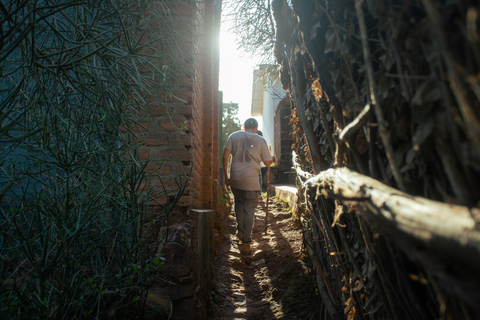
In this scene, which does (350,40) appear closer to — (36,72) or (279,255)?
(36,72)

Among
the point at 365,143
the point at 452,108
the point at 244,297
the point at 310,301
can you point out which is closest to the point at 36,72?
the point at 365,143

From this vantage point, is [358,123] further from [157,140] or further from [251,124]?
[251,124]

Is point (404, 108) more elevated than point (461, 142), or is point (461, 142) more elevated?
point (404, 108)

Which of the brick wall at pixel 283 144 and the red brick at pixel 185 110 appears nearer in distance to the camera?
the red brick at pixel 185 110

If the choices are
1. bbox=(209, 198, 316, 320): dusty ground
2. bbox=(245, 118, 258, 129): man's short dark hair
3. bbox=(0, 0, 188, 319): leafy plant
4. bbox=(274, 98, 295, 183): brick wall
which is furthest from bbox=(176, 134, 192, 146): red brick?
bbox=(274, 98, 295, 183): brick wall

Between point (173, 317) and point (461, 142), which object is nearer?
point (461, 142)

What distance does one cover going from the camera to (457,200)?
0.63 meters

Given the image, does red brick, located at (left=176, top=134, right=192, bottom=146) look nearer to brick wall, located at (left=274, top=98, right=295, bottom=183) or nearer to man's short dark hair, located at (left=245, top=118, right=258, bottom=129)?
man's short dark hair, located at (left=245, top=118, right=258, bottom=129)

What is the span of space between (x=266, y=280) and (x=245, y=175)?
65.1 inches

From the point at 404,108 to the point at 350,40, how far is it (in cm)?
36

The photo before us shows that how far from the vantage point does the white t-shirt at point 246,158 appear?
4.66 meters

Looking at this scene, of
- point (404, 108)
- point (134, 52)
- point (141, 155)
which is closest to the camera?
point (404, 108)

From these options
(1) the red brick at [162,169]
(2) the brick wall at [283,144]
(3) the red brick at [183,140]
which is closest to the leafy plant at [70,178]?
(1) the red brick at [162,169]

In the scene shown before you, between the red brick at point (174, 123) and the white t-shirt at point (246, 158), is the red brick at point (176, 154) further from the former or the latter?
the white t-shirt at point (246, 158)
